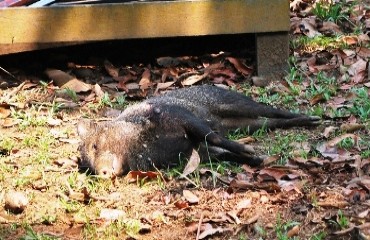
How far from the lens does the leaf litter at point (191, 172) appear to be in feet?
14.1

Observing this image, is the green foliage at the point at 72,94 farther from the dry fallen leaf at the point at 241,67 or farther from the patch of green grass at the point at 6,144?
the dry fallen leaf at the point at 241,67

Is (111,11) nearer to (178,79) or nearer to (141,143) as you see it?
(178,79)

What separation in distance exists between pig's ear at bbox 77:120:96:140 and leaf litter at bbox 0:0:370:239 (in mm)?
221

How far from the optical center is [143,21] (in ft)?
22.7

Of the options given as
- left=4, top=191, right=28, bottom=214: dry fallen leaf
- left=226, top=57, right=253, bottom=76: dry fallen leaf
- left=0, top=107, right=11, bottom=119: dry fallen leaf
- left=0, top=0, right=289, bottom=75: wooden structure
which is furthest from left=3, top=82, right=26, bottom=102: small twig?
left=4, top=191, right=28, bottom=214: dry fallen leaf

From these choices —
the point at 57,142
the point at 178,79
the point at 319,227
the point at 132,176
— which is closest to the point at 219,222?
the point at 319,227

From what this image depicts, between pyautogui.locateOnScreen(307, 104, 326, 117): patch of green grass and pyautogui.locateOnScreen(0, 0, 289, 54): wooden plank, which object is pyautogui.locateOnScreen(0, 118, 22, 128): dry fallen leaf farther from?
pyautogui.locateOnScreen(307, 104, 326, 117): patch of green grass

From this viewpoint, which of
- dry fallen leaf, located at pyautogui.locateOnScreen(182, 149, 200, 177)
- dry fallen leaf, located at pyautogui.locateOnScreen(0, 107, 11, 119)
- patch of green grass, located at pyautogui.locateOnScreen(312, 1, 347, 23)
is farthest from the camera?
A: patch of green grass, located at pyautogui.locateOnScreen(312, 1, 347, 23)

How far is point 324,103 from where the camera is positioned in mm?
6375

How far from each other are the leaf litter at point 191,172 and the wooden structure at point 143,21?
1.33 ft

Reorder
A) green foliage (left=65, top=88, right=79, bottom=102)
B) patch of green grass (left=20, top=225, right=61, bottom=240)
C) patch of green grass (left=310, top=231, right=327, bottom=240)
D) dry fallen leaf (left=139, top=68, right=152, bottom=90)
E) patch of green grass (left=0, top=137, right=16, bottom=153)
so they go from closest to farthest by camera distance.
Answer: patch of green grass (left=310, top=231, right=327, bottom=240), patch of green grass (left=20, top=225, right=61, bottom=240), patch of green grass (left=0, top=137, right=16, bottom=153), green foliage (left=65, top=88, right=79, bottom=102), dry fallen leaf (left=139, top=68, right=152, bottom=90)

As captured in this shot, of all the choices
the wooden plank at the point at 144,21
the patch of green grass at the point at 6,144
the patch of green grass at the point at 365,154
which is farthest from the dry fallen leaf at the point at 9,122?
the patch of green grass at the point at 365,154

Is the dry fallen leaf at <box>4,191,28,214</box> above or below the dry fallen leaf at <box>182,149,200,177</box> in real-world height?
below

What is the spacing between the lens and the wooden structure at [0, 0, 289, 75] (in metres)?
6.88
